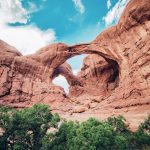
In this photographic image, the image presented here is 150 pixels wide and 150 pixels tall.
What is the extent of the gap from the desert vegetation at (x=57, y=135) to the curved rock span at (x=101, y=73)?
421cm

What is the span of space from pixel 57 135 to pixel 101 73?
25548 millimetres

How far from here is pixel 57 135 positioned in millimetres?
23281

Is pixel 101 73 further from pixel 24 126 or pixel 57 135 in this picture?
pixel 24 126

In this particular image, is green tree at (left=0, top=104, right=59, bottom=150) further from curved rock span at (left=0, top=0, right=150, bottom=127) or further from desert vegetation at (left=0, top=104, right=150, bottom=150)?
curved rock span at (left=0, top=0, right=150, bottom=127)

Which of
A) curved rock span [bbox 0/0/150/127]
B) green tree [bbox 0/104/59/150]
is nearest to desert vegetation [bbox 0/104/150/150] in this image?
green tree [bbox 0/104/59/150]

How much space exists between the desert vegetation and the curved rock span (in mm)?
4210

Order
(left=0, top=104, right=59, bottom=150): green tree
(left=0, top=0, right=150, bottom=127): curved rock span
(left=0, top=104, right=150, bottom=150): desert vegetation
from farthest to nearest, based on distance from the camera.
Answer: (left=0, top=0, right=150, bottom=127): curved rock span → (left=0, top=104, right=59, bottom=150): green tree → (left=0, top=104, right=150, bottom=150): desert vegetation

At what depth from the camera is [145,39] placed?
34562 mm

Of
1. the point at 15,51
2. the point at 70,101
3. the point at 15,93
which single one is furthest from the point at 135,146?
the point at 15,51

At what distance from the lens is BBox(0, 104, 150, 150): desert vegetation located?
20641 mm

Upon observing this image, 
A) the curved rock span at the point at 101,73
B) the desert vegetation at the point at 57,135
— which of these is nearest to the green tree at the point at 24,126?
the desert vegetation at the point at 57,135

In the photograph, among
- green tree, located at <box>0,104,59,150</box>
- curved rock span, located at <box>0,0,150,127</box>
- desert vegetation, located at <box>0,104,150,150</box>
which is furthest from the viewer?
curved rock span, located at <box>0,0,150,127</box>

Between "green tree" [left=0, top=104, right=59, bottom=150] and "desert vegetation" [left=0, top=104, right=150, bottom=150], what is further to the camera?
"green tree" [left=0, top=104, right=59, bottom=150]

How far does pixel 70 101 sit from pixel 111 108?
7871 millimetres
